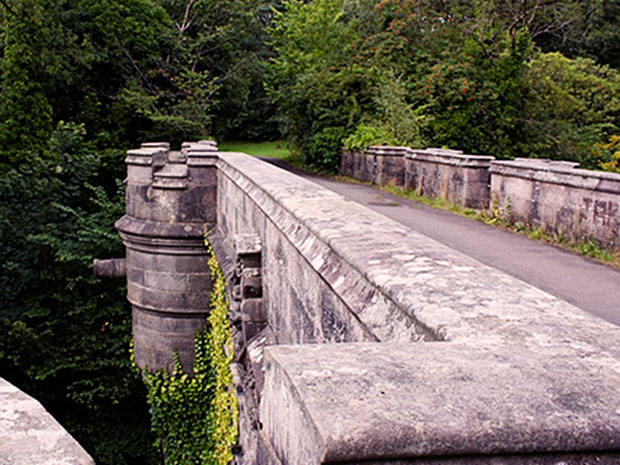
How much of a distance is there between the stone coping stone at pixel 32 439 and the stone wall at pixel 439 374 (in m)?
0.50

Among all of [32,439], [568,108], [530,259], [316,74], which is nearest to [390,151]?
[530,259]

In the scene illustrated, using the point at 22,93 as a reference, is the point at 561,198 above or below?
below

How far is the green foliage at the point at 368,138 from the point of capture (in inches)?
671

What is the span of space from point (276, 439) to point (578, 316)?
97cm

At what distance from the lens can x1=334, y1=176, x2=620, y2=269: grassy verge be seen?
669cm

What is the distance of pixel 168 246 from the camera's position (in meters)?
9.20

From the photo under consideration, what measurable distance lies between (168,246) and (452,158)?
5.39 meters

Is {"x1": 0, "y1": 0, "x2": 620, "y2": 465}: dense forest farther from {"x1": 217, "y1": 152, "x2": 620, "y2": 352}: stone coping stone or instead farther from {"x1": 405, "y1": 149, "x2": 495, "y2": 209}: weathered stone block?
{"x1": 217, "y1": 152, "x2": 620, "y2": 352}: stone coping stone

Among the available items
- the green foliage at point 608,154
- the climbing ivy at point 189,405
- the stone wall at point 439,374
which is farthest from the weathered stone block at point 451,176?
the green foliage at point 608,154

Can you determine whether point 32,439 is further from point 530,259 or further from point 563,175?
point 563,175

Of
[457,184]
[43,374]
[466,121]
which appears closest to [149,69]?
[466,121]

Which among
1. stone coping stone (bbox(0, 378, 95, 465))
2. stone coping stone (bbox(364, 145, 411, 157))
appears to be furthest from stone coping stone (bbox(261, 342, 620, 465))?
stone coping stone (bbox(364, 145, 411, 157))

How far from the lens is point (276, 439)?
4.68 ft

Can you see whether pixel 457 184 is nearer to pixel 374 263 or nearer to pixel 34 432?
pixel 374 263
